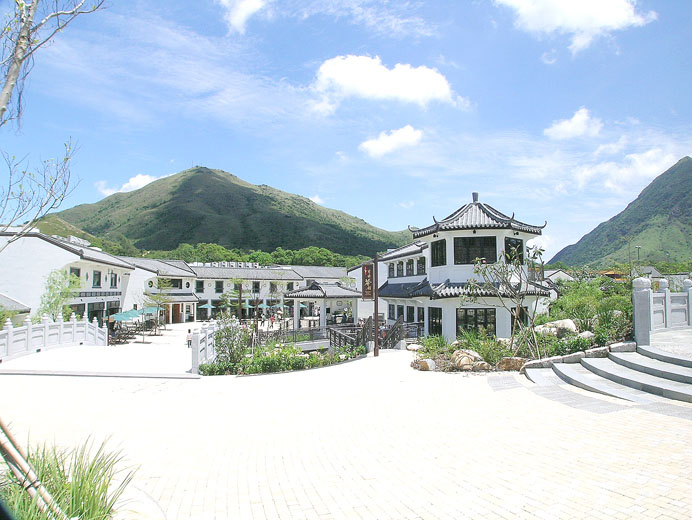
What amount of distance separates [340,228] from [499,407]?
121912 millimetres

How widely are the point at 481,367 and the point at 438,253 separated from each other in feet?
30.8

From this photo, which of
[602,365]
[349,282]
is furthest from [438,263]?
[349,282]

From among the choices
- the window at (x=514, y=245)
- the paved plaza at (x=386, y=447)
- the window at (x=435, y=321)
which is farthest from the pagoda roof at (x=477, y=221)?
the paved plaza at (x=386, y=447)

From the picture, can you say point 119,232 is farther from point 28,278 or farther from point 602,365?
point 602,365

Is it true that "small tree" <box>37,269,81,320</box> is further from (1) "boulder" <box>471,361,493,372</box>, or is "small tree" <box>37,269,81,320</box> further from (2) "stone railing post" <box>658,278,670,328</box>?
(2) "stone railing post" <box>658,278,670,328</box>

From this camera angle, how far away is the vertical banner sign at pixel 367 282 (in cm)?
1819

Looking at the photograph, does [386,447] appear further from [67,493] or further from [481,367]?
[481,367]

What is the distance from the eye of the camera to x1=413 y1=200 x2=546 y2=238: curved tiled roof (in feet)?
61.7

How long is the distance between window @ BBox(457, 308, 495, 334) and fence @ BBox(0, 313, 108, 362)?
18.8 metres

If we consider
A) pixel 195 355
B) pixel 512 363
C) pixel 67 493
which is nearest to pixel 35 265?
pixel 195 355

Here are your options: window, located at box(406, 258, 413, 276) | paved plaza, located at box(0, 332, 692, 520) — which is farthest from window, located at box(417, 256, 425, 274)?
paved plaza, located at box(0, 332, 692, 520)

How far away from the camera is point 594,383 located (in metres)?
9.06

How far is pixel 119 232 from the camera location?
115000 millimetres

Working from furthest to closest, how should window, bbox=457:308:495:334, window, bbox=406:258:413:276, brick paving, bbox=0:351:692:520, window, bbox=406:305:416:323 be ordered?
window, bbox=406:258:413:276
window, bbox=406:305:416:323
window, bbox=457:308:495:334
brick paving, bbox=0:351:692:520
